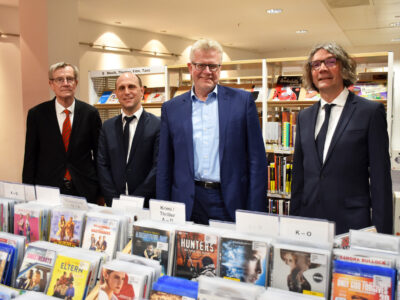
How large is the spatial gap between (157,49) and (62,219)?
26.6 feet

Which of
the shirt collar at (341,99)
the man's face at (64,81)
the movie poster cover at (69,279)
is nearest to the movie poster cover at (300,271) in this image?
the movie poster cover at (69,279)

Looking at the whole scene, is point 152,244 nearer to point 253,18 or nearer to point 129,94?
point 129,94

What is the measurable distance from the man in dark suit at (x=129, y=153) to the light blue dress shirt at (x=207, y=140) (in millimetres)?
526

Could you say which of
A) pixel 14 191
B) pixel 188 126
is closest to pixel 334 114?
pixel 188 126

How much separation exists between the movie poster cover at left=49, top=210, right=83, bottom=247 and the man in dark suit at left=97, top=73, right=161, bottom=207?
0.88m

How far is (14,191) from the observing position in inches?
76.9

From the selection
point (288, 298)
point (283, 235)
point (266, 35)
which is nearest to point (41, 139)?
point (283, 235)

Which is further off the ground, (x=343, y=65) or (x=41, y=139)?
(x=343, y=65)

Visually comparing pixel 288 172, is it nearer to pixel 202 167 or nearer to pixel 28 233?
pixel 202 167

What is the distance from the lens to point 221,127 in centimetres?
205

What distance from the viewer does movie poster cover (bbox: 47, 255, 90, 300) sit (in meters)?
1.31

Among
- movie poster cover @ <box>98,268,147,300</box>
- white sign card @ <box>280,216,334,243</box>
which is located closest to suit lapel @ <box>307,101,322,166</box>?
white sign card @ <box>280,216,334,243</box>

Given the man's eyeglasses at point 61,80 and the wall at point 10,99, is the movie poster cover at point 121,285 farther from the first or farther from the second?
the wall at point 10,99

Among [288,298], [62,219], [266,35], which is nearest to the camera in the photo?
[288,298]
